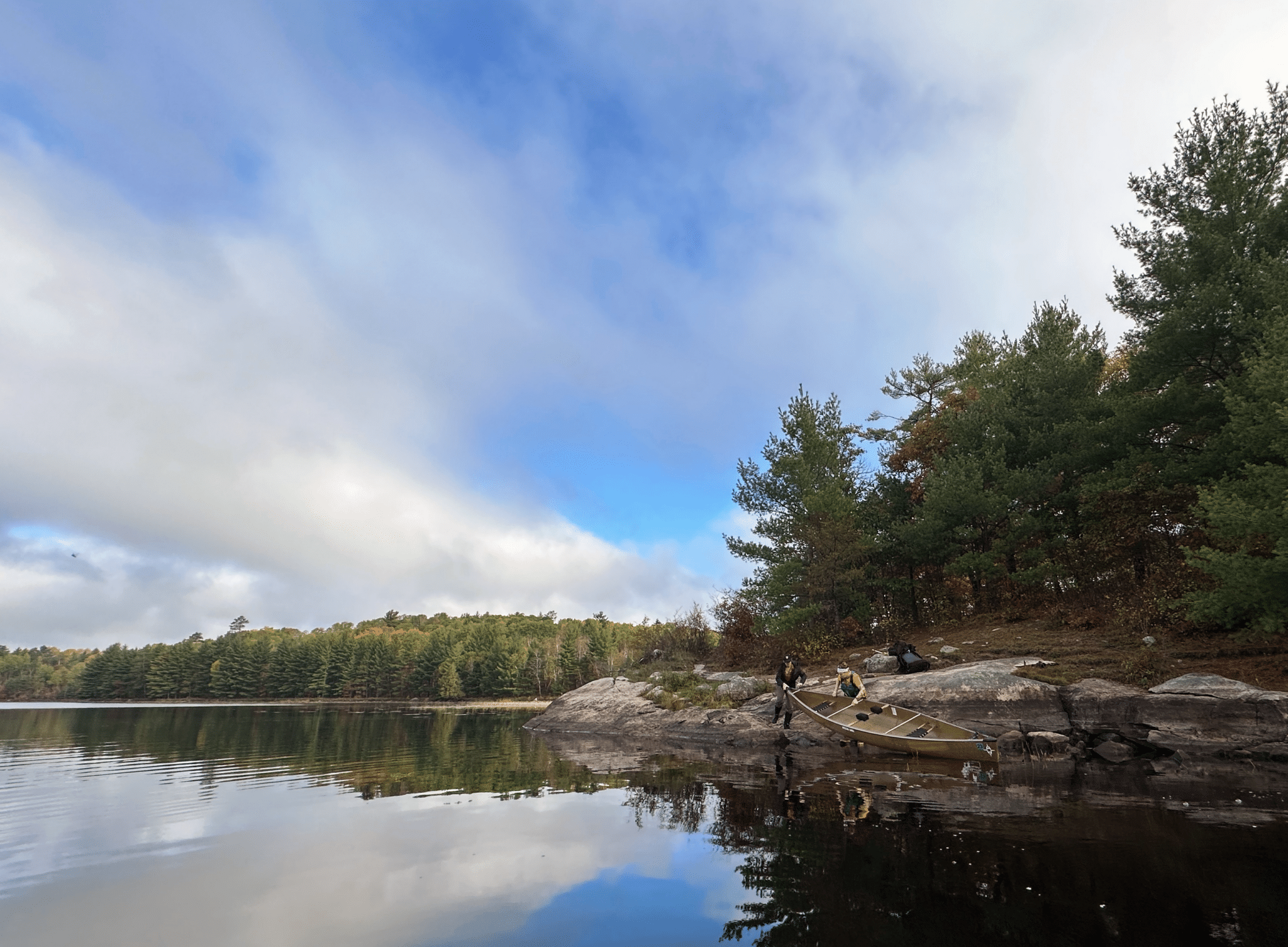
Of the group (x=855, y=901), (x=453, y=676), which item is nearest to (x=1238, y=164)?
(x=855, y=901)

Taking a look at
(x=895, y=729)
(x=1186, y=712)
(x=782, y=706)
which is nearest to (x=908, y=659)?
(x=895, y=729)

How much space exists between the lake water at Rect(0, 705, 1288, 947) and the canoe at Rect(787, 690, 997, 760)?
604mm

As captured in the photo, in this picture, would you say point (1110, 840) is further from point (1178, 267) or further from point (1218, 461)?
point (1178, 267)

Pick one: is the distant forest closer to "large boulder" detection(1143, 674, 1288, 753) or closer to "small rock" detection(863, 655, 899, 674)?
"large boulder" detection(1143, 674, 1288, 753)

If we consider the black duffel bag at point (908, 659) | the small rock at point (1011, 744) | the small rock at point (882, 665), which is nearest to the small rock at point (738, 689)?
the small rock at point (882, 665)

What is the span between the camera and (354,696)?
116375mm

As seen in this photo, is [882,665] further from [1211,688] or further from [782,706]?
[1211,688]

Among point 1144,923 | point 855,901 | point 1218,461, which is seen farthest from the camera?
point 1218,461

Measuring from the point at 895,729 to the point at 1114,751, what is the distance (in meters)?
5.08

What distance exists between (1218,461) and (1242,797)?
469 inches

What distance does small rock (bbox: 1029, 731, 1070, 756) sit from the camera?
49.2ft

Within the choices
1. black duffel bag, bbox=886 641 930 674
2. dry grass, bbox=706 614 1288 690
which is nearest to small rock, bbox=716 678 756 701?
dry grass, bbox=706 614 1288 690

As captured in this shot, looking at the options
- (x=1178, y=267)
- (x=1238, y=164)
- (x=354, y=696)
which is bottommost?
(x=354, y=696)

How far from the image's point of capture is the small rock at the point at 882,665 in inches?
813
